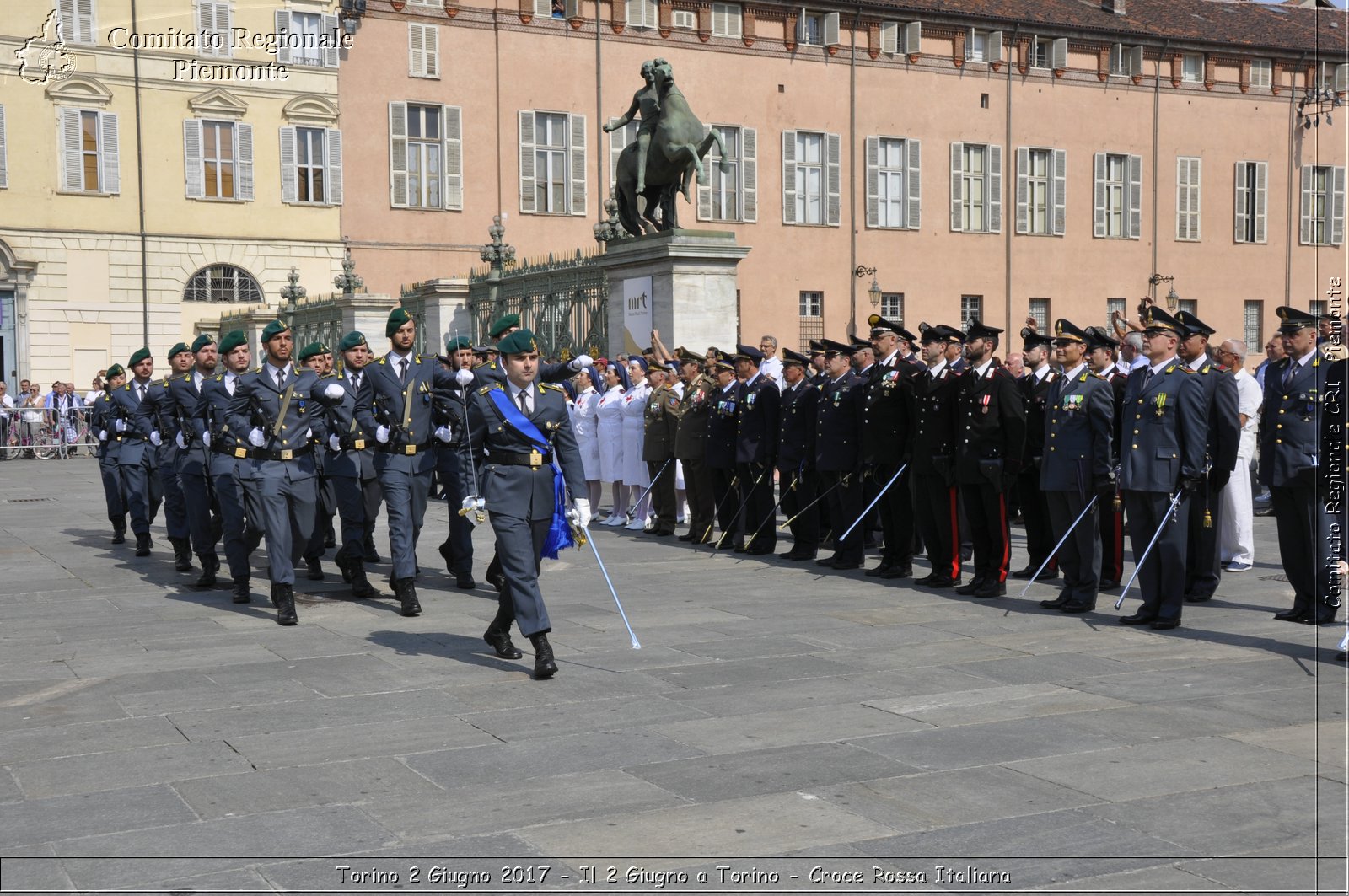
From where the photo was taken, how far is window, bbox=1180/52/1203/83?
4341cm

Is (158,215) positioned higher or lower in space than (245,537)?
higher

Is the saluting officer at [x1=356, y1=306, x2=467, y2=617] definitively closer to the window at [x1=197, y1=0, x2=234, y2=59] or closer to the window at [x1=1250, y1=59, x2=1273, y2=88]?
the window at [x1=197, y1=0, x2=234, y2=59]

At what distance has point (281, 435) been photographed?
10.2 metres

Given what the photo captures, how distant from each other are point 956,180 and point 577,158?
11.3 metres

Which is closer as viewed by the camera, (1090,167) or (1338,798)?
(1338,798)

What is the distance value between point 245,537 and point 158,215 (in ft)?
84.9

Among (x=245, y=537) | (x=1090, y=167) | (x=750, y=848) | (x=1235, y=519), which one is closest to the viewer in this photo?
(x=750, y=848)

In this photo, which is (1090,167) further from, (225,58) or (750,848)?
(750,848)

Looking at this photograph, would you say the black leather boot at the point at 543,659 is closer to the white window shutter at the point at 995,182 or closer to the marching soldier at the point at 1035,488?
the marching soldier at the point at 1035,488

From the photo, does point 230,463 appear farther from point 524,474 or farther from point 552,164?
point 552,164

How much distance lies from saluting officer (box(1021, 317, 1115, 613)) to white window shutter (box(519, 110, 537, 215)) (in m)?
27.7

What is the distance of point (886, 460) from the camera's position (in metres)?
11.4

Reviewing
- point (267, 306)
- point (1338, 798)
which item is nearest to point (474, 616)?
point (1338, 798)

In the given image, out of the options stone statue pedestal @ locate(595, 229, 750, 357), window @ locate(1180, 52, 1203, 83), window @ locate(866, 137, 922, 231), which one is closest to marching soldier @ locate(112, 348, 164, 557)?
stone statue pedestal @ locate(595, 229, 750, 357)
